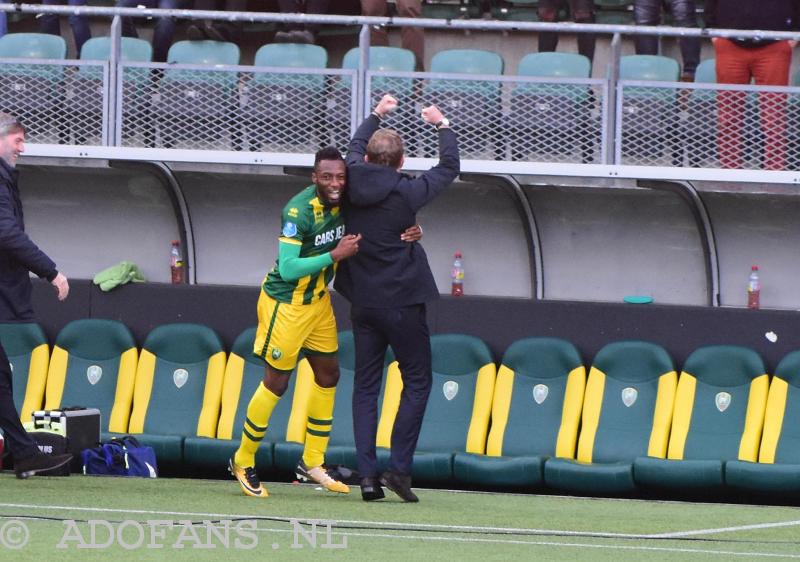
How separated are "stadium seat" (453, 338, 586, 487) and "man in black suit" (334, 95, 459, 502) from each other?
8.81ft

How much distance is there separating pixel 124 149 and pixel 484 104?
8.43 feet

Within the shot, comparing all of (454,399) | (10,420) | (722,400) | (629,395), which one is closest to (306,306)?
(10,420)

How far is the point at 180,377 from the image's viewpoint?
36.7 ft

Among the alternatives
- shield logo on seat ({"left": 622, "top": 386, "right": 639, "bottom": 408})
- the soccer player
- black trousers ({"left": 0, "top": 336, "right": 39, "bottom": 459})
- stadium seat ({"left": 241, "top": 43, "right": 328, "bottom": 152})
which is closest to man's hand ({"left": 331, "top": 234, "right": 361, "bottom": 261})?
the soccer player

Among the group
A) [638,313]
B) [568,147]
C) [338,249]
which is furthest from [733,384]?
[338,249]

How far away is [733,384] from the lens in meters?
10.3

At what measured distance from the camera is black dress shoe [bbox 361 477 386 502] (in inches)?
296

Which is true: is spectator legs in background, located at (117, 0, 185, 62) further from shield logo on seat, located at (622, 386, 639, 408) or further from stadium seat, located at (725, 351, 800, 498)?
stadium seat, located at (725, 351, 800, 498)

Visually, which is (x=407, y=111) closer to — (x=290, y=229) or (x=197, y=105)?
(x=197, y=105)

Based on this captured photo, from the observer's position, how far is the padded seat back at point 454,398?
10594 millimetres

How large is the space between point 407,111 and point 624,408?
256 cm

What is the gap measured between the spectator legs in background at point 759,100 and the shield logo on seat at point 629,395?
5.50ft

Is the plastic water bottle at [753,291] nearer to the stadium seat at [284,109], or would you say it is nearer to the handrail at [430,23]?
the handrail at [430,23]

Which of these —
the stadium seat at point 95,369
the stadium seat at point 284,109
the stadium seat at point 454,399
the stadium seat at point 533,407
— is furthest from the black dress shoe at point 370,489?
the stadium seat at point 95,369
